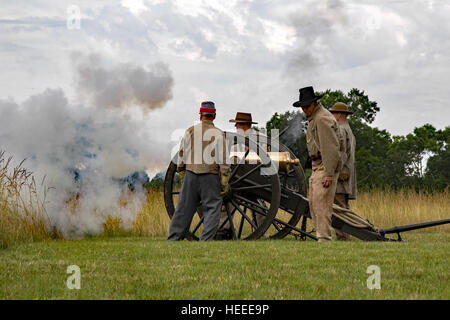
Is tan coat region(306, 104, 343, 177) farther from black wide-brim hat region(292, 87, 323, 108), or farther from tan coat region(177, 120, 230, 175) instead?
tan coat region(177, 120, 230, 175)

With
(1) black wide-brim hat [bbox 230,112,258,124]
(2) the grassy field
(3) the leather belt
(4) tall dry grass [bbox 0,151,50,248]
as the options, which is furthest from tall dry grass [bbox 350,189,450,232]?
(4) tall dry grass [bbox 0,151,50,248]

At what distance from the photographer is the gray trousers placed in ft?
27.6

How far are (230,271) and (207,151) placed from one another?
343 centimetres

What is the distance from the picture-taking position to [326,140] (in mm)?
7895

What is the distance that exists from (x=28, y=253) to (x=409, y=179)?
24945mm

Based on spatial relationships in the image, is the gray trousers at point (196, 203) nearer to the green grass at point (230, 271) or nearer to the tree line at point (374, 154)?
the green grass at point (230, 271)

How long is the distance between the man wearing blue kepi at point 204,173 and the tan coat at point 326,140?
3.94 ft

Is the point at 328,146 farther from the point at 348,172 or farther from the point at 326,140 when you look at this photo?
the point at 348,172

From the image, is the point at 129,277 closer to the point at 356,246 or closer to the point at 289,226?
the point at 356,246

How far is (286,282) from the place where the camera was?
15.2ft

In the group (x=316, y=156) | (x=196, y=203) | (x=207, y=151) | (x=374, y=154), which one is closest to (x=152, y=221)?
(x=196, y=203)

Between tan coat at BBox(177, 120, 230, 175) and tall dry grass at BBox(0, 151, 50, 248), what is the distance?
8.21 ft

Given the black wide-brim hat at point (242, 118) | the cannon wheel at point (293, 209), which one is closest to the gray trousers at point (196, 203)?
the cannon wheel at point (293, 209)

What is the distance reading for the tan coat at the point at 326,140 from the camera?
7879mm
